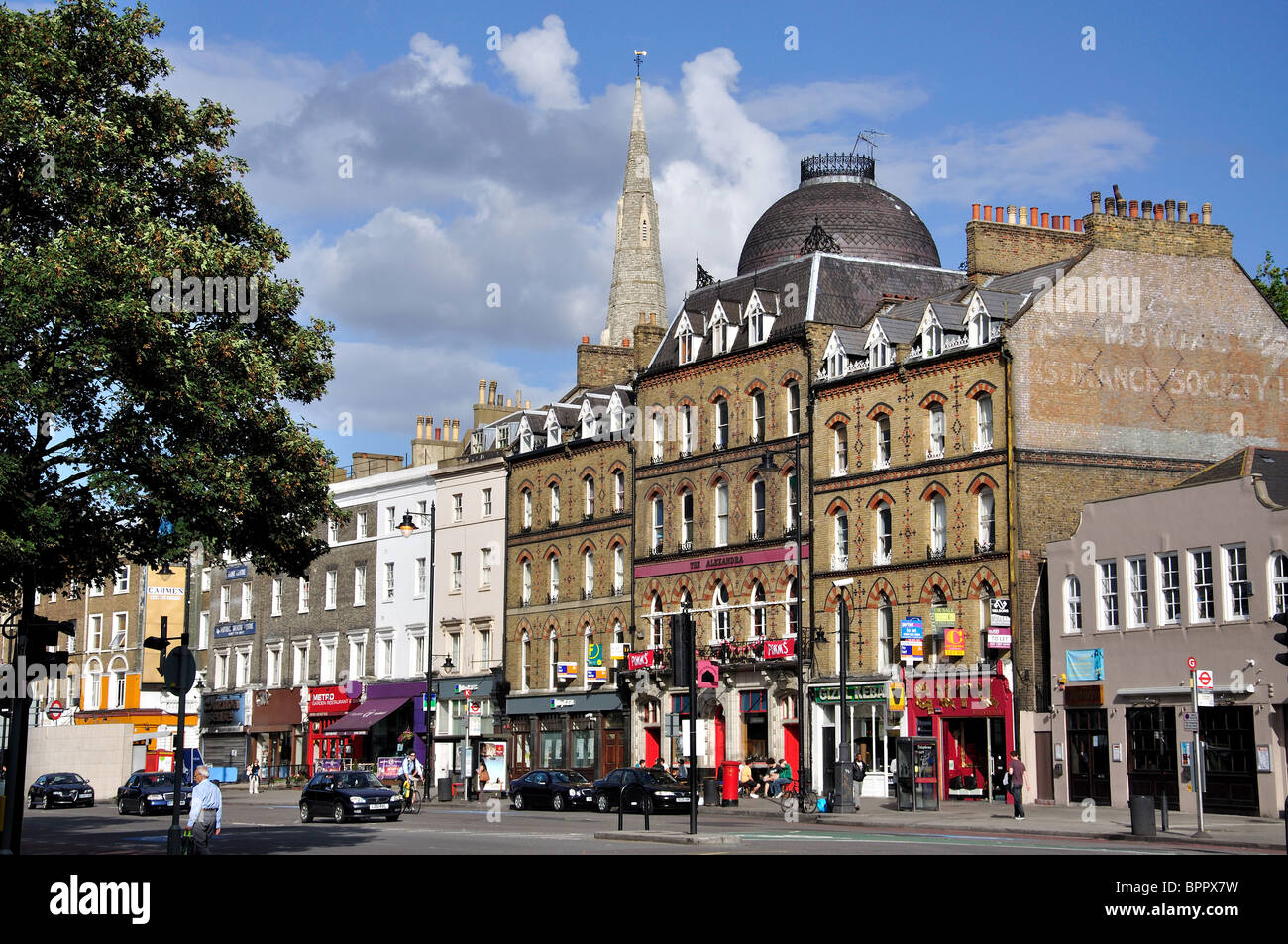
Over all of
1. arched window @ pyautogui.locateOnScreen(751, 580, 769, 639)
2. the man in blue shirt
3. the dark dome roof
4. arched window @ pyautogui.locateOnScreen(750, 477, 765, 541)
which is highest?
the dark dome roof

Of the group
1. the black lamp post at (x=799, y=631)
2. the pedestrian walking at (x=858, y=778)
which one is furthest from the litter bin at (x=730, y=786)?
the black lamp post at (x=799, y=631)

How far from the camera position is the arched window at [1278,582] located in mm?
39562

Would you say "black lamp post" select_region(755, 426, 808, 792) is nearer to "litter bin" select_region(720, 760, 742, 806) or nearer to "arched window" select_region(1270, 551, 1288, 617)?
"litter bin" select_region(720, 760, 742, 806)

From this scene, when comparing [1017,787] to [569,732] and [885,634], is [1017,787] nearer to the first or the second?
[885,634]

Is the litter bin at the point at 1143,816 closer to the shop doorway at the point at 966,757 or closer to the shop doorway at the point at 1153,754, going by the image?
the shop doorway at the point at 1153,754

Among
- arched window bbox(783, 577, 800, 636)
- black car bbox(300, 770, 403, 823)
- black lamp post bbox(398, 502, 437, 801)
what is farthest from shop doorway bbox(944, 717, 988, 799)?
black lamp post bbox(398, 502, 437, 801)

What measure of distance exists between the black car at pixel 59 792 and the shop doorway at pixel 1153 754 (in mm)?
41539

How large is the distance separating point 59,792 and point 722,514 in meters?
28.8

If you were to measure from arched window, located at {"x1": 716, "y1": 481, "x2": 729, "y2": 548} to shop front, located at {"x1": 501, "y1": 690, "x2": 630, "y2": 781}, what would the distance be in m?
8.42

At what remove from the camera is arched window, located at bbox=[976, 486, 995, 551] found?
49.7 m

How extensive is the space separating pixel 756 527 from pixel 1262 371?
1871cm

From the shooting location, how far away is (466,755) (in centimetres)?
7181
